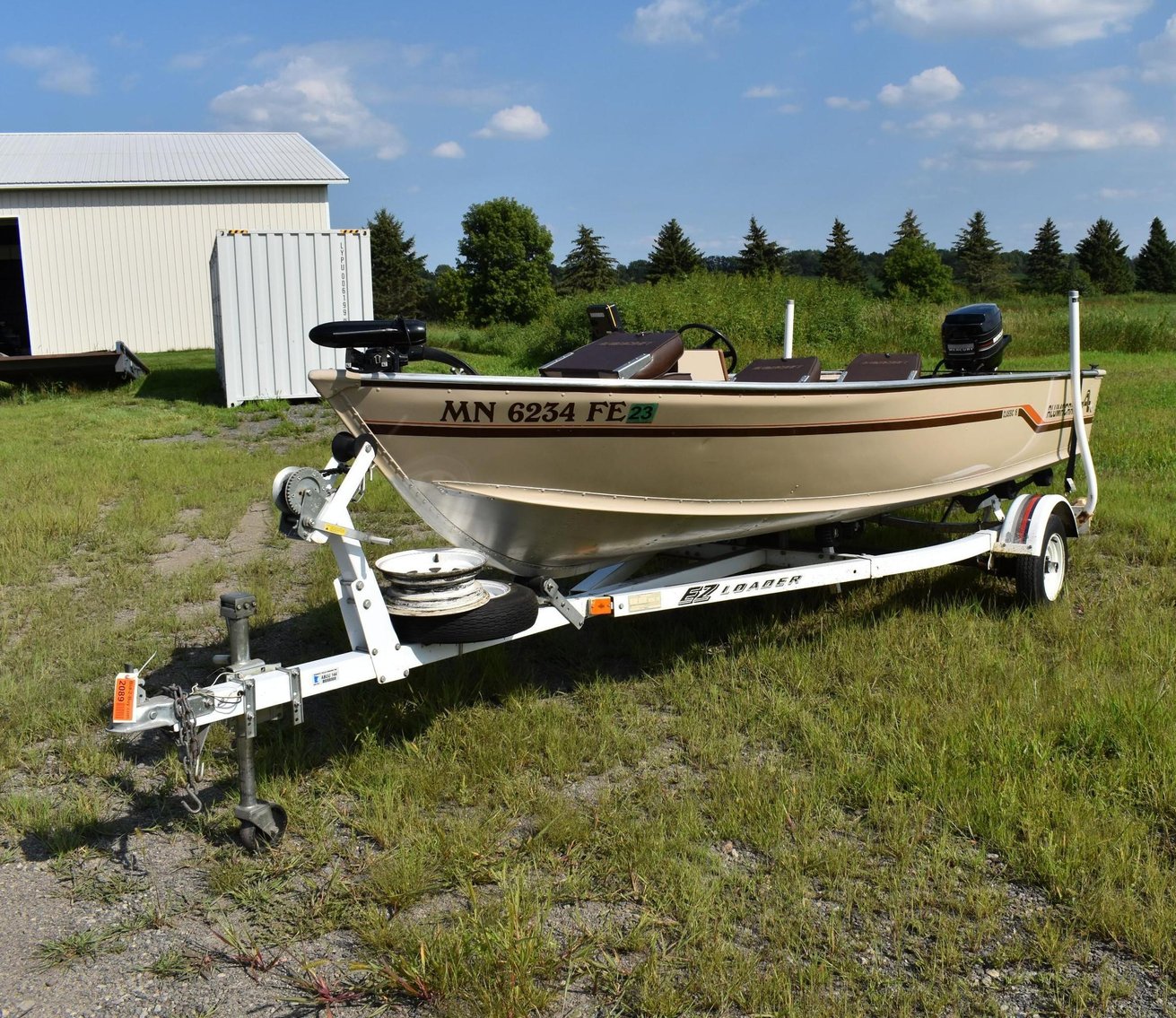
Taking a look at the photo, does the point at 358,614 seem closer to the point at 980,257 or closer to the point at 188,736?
the point at 188,736

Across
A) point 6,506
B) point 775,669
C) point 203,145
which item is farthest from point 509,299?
point 775,669

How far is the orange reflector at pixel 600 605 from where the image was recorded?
3.93m

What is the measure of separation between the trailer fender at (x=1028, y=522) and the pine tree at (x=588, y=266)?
58.1 meters

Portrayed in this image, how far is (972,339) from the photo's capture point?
18.9 feet

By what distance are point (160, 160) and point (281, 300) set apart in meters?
13.5

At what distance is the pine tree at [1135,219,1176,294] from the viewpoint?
230ft

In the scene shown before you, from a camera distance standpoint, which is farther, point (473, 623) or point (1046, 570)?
Answer: point (1046, 570)

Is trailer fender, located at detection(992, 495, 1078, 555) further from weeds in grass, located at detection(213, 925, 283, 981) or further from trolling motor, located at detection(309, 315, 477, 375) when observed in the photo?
weeds in grass, located at detection(213, 925, 283, 981)

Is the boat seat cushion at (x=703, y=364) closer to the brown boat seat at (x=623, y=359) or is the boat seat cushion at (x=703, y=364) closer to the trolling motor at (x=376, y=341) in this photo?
the brown boat seat at (x=623, y=359)

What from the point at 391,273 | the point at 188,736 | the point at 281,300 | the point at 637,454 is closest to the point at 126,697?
the point at 188,736

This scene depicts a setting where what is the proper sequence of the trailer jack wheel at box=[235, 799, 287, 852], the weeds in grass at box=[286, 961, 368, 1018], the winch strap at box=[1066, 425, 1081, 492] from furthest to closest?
the winch strap at box=[1066, 425, 1081, 492] < the trailer jack wheel at box=[235, 799, 287, 852] < the weeds in grass at box=[286, 961, 368, 1018]

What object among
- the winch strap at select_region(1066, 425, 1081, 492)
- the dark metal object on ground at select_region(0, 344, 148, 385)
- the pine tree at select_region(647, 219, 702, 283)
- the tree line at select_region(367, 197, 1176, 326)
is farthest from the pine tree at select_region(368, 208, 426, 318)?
the winch strap at select_region(1066, 425, 1081, 492)

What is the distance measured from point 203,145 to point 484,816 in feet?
90.5

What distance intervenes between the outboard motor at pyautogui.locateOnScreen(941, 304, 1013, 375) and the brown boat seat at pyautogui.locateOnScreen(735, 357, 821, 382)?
3.45ft
